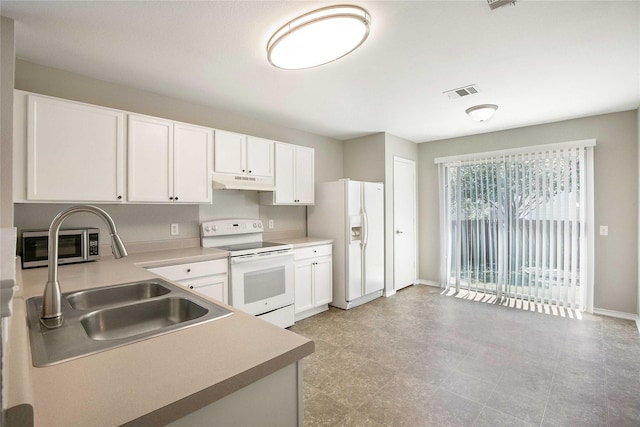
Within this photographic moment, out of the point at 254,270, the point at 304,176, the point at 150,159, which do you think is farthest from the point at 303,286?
the point at 150,159

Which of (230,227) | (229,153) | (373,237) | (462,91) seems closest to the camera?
(462,91)

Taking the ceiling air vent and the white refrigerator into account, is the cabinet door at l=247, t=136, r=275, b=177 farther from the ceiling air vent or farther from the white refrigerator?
the ceiling air vent

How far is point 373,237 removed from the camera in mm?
4508

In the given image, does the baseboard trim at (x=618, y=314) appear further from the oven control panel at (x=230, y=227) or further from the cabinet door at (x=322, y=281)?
the oven control panel at (x=230, y=227)

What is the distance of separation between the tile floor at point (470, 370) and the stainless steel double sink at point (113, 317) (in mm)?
1173

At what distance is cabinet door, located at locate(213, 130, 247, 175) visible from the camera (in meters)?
3.27

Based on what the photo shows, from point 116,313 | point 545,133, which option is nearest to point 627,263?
point 545,133

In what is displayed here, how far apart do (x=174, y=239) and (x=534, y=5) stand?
11.3ft

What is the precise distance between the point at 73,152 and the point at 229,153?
1346 millimetres

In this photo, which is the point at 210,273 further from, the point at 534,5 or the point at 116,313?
the point at 534,5

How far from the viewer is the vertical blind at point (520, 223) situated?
13.1 ft

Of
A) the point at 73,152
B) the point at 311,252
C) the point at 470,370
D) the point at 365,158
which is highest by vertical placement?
the point at 365,158

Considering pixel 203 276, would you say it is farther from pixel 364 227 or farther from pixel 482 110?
pixel 482 110

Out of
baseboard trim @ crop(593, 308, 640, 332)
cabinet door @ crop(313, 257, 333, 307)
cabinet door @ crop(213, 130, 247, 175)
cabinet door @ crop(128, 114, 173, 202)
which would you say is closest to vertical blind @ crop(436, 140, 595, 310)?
baseboard trim @ crop(593, 308, 640, 332)
